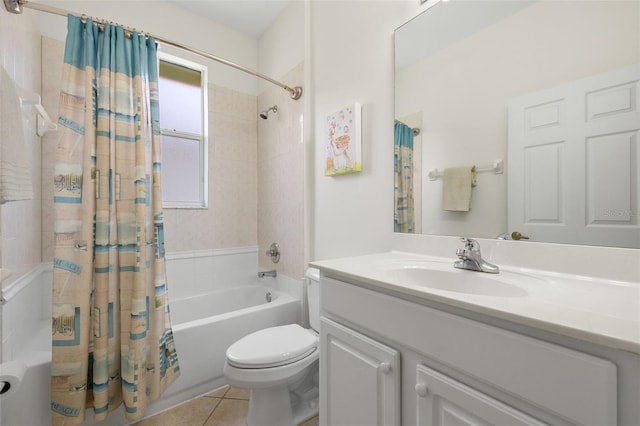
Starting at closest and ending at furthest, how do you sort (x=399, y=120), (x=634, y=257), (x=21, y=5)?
(x=634, y=257)
(x=21, y=5)
(x=399, y=120)

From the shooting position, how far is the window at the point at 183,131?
2254mm

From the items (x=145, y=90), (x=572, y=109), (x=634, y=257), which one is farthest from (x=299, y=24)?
(x=634, y=257)

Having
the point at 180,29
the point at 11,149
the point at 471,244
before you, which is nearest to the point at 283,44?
the point at 180,29

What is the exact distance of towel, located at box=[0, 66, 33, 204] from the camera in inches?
32.9

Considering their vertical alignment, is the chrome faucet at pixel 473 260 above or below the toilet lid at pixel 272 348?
above

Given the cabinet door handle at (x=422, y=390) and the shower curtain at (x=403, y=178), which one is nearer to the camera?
the cabinet door handle at (x=422, y=390)

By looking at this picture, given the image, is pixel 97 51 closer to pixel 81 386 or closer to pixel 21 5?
pixel 21 5

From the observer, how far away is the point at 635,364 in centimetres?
43

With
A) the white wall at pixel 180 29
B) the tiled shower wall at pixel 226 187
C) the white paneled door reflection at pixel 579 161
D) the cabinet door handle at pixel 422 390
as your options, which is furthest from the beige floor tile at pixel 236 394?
the white wall at pixel 180 29

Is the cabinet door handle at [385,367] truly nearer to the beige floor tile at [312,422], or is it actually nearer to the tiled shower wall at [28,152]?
the beige floor tile at [312,422]

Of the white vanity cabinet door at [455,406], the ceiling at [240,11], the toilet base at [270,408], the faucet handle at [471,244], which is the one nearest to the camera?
the white vanity cabinet door at [455,406]

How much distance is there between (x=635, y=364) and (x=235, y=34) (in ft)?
9.91

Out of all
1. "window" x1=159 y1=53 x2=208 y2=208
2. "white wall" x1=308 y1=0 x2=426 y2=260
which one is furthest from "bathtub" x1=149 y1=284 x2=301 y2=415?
"window" x1=159 y1=53 x2=208 y2=208

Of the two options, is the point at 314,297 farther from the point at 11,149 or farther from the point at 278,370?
the point at 11,149
